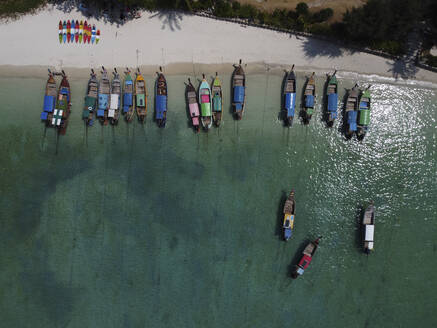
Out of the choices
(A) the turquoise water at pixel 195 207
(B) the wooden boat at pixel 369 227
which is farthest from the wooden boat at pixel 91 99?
(B) the wooden boat at pixel 369 227

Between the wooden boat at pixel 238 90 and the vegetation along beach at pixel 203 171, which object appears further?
the vegetation along beach at pixel 203 171

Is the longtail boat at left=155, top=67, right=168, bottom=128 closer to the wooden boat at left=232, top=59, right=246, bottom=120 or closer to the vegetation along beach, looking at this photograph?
the vegetation along beach

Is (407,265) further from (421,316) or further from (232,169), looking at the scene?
(232,169)

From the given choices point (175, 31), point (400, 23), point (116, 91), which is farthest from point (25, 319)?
point (400, 23)

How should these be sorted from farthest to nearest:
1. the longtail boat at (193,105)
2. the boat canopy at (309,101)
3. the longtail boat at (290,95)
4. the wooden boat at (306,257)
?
the longtail boat at (193,105) → the longtail boat at (290,95) → the boat canopy at (309,101) → the wooden boat at (306,257)

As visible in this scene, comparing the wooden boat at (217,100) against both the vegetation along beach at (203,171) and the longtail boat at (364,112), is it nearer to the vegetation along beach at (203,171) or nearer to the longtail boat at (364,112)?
the vegetation along beach at (203,171)
